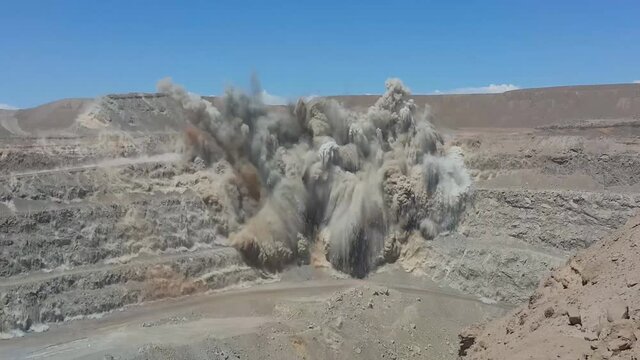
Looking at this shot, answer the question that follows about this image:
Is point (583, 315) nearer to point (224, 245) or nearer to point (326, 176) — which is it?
point (224, 245)

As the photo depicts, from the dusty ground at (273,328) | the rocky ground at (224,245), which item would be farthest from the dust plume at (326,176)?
the dusty ground at (273,328)

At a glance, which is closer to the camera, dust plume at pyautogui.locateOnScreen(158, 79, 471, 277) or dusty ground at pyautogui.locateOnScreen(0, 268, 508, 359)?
dusty ground at pyautogui.locateOnScreen(0, 268, 508, 359)

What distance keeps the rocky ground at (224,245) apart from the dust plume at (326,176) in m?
0.92

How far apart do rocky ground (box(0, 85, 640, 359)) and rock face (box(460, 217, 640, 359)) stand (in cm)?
859

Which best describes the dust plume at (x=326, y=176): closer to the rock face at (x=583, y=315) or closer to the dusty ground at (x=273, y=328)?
the dusty ground at (x=273, y=328)

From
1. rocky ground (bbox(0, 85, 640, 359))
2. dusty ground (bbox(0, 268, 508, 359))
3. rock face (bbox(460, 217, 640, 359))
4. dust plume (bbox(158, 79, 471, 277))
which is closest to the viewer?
rock face (bbox(460, 217, 640, 359))

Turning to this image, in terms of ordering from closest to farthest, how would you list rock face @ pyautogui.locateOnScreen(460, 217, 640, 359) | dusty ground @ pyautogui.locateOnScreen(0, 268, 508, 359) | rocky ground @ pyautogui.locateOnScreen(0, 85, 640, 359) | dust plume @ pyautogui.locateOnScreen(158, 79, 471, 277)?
rock face @ pyautogui.locateOnScreen(460, 217, 640, 359) → dusty ground @ pyautogui.locateOnScreen(0, 268, 508, 359) → rocky ground @ pyautogui.locateOnScreen(0, 85, 640, 359) → dust plume @ pyautogui.locateOnScreen(158, 79, 471, 277)

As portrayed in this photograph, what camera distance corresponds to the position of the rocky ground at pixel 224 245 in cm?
1934

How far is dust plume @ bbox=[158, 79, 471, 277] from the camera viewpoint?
26781 mm

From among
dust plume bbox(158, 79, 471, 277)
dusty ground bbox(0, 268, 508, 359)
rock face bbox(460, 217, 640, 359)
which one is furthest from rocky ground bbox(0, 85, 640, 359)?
rock face bbox(460, 217, 640, 359)

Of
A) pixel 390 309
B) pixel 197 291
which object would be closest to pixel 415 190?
pixel 390 309

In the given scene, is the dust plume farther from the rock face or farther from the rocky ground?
the rock face

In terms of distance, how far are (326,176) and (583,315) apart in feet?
64.4

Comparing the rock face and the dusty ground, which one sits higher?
the rock face
